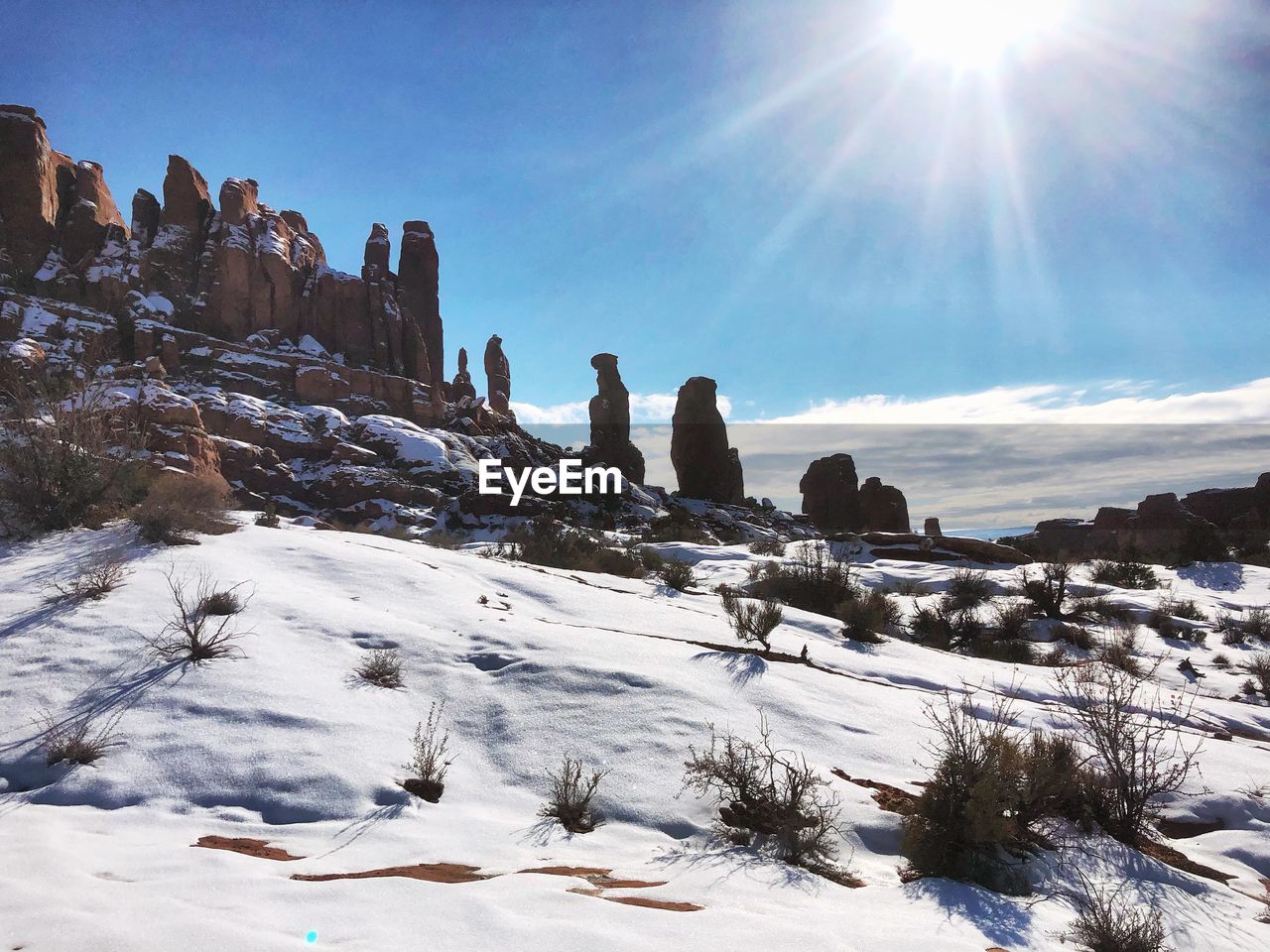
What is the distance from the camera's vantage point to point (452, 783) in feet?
12.4

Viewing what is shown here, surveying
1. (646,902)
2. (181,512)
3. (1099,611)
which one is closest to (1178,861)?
(646,902)

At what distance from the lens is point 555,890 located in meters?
2.56

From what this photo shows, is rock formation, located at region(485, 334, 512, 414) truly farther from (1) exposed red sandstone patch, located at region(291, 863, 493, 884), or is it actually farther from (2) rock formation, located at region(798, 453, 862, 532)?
(1) exposed red sandstone patch, located at region(291, 863, 493, 884)

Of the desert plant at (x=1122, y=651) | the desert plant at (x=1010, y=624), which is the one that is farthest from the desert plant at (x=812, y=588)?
the desert plant at (x=1122, y=651)

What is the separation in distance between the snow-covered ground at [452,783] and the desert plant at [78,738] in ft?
0.22

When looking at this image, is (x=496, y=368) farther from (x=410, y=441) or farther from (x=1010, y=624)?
(x=1010, y=624)

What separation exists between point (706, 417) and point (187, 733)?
53.7 metres

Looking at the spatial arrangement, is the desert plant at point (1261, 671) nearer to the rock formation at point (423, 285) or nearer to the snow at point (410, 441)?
the snow at point (410, 441)

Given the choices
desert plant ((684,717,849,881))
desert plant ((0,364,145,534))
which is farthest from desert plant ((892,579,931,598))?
desert plant ((0,364,145,534))

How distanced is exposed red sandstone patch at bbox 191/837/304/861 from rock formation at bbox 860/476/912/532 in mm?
53805

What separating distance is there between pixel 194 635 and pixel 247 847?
2453 mm

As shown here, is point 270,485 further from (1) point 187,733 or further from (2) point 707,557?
(1) point 187,733

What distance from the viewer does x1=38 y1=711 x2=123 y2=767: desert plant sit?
3.54 meters

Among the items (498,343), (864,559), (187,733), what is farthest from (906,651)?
(498,343)
